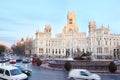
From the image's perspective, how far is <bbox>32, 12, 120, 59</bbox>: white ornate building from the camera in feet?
455

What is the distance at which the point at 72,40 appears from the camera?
520ft

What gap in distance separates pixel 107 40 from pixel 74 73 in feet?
376

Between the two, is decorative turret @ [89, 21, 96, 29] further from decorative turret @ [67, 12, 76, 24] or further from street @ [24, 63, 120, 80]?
street @ [24, 63, 120, 80]

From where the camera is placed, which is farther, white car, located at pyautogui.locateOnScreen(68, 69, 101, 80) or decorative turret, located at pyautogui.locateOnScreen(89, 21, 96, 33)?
decorative turret, located at pyautogui.locateOnScreen(89, 21, 96, 33)

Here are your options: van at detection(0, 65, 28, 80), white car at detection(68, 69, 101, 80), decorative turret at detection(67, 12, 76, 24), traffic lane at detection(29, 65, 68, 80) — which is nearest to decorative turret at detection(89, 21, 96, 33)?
decorative turret at detection(67, 12, 76, 24)

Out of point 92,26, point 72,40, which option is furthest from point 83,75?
point 72,40

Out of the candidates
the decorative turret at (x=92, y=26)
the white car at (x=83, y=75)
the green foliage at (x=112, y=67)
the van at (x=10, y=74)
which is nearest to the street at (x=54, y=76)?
the green foliage at (x=112, y=67)

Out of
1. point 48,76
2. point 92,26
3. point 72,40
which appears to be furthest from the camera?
point 72,40

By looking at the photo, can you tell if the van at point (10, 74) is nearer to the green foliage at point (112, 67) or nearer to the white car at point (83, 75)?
the white car at point (83, 75)

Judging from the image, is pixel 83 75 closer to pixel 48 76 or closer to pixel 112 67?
pixel 48 76

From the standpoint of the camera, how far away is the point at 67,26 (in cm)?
16812

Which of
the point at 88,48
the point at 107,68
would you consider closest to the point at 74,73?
the point at 107,68

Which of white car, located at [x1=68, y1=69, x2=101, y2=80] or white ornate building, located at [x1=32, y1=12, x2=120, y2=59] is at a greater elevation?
white ornate building, located at [x1=32, y1=12, x2=120, y2=59]

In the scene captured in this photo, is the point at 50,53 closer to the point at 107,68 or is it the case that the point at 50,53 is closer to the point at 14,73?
the point at 107,68
